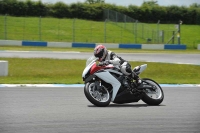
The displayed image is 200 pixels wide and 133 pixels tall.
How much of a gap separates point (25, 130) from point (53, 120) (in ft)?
3.11

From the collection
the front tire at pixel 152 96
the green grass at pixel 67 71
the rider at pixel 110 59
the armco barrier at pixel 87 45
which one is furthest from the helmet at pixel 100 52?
the armco barrier at pixel 87 45

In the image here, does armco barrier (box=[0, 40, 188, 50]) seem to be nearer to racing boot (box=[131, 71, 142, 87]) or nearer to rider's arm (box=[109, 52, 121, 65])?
racing boot (box=[131, 71, 142, 87])

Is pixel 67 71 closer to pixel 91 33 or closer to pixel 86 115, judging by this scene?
pixel 86 115

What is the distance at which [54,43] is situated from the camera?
3719 cm

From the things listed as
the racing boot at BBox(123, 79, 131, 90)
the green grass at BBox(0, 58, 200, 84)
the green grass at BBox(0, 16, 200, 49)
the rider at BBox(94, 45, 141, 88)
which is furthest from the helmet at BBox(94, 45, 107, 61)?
the green grass at BBox(0, 16, 200, 49)

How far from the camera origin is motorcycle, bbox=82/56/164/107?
9109 millimetres

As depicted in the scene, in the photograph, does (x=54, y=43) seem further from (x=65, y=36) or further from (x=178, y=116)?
(x=178, y=116)

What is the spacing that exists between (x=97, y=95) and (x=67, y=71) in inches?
379

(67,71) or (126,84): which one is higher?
(126,84)

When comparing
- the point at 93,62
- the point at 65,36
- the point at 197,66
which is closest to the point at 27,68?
the point at 197,66

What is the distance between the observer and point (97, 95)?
30.1 ft

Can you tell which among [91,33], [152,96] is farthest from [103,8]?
[91,33]

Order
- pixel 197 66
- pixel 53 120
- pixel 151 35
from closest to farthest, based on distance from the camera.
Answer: pixel 53 120 → pixel 197 66 → pixel 151 35

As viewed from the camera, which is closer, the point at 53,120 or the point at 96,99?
the point at 53,120
